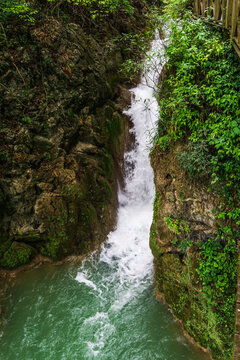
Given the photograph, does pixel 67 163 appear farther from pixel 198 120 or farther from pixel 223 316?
pixel 223 316

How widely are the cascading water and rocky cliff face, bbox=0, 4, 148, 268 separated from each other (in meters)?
0.91

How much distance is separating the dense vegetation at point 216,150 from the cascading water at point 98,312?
1015mm

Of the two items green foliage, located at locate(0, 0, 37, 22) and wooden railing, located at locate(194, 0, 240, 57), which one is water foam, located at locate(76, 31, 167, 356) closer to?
wooden railing, located at locate(194, 0, 240, 57)

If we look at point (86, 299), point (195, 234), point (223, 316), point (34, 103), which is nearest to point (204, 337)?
point (223, 316)

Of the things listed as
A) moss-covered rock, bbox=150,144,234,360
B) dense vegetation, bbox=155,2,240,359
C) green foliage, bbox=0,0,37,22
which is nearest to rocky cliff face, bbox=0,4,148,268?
green foliage, bbox=0,0,37,22

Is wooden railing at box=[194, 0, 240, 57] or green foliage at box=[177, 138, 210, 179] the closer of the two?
wooden railing at box=[194, 0, 240, 57]

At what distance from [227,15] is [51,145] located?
629cm

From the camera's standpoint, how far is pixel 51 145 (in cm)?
800

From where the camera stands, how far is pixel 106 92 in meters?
9.82

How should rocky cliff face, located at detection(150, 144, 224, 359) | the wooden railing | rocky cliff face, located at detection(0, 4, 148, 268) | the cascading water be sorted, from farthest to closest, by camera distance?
rocky cliff face, located at detection(0, 4, 148, 268) → the cascading water → rocky cliff face, located at detection(150, 144, 224, 359) → the wooden railing

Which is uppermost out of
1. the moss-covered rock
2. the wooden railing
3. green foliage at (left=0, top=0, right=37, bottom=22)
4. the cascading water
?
green foliage at (left=0, top=0, right=37, bottom=22)

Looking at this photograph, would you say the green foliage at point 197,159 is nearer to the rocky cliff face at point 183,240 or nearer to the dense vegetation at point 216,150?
the dense vegetation at point 216,150

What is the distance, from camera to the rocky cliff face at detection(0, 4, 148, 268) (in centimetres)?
742

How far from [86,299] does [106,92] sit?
27.0ft
